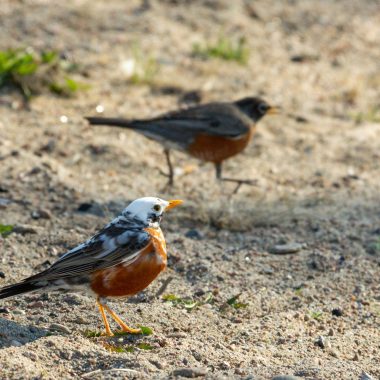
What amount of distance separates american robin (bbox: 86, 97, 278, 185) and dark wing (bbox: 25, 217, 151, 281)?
117 inches

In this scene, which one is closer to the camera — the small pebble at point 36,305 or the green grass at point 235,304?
the small pebble at point 36,305

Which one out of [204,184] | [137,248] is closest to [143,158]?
[204,184]

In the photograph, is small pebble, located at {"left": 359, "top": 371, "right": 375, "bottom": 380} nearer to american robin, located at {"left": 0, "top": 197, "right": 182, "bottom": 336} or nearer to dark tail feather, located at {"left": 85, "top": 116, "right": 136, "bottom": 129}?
american robin, located at {"left": 0, "top": 197, "right": 182, "bottom": 336}

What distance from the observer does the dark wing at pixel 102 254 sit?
19.5 feet

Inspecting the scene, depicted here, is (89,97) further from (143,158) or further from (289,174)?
(289,174)

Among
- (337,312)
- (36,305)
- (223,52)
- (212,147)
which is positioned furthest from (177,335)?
(223,52)

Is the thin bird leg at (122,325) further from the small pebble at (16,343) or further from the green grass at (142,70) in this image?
the green grass at (142,70)

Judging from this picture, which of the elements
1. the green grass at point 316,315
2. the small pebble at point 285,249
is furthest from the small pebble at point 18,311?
the small pebble at point 285,249

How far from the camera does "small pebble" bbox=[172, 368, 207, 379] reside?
17.5ft

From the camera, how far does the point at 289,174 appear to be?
31.8 feet

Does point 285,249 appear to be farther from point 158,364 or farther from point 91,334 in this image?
point 158,364

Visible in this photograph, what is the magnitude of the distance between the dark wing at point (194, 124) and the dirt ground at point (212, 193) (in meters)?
0.47

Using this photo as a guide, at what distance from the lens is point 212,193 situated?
30.3 feet

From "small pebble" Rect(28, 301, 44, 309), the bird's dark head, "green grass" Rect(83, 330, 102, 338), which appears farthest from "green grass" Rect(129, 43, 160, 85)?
"green grass" Rect(83, 330, 102, 338)
